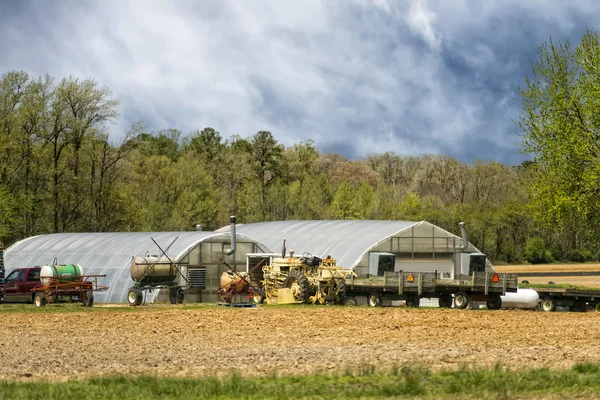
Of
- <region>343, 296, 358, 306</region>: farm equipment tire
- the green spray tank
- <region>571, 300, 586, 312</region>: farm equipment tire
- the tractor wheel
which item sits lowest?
<region>571, 300, 586, 312</region>: farm equipment tire

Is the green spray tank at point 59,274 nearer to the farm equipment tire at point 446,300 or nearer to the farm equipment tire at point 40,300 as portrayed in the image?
the farm equipment tire at point 40,300

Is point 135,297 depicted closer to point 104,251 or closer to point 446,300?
point 104,251

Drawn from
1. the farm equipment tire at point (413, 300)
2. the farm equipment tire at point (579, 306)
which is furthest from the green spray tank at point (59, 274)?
the farm equipment tire at point (579, 306)

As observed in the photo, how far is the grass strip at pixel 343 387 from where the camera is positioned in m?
12.6

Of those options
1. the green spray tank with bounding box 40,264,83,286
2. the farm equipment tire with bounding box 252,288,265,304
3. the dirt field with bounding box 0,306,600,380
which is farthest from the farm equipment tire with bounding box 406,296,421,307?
the green spray tank with bounding box 40,264,83,286

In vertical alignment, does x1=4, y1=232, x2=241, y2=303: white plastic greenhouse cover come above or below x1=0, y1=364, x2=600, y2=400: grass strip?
above

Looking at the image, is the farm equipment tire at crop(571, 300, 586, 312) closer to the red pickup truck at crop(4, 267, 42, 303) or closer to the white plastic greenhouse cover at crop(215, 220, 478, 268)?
the white plastic greenhouse cover at crop(215, 220, 478, 268)

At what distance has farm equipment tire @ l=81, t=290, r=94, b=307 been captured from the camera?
40.3 meters

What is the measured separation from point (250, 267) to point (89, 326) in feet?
59.8

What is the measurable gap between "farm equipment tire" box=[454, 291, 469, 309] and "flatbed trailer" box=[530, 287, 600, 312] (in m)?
4.31

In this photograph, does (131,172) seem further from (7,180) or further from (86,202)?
(7,180)

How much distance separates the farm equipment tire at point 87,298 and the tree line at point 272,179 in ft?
75.0

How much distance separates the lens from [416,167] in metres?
140

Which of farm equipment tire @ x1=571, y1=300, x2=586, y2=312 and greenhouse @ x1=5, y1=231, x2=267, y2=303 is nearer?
farm equipment tire @ x1=571, y1=300, x2=586, y2=312
